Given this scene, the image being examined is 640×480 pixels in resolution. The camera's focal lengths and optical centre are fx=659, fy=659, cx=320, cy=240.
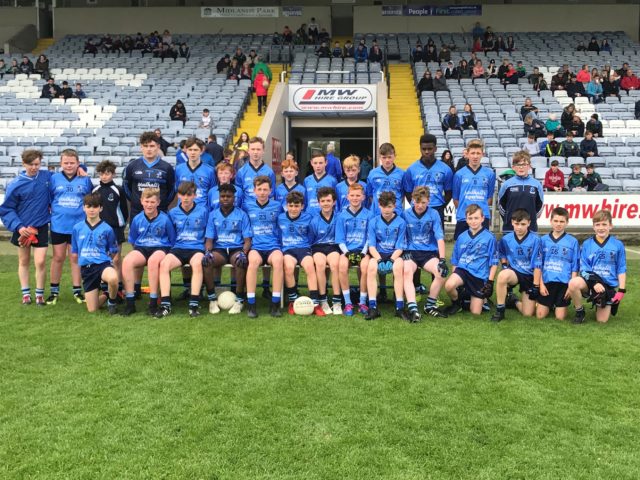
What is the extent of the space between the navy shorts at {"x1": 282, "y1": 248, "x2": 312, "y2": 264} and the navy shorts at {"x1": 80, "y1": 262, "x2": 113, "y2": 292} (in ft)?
6.20

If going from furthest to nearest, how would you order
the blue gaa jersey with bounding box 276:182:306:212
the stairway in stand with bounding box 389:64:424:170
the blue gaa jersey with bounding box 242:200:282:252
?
the stairway in stand with bounding box 389:64:424:170, the blue gaa jersey with bounding box 276:182:306:212, the blue gaa jersey with bounding box 242:200:282:252

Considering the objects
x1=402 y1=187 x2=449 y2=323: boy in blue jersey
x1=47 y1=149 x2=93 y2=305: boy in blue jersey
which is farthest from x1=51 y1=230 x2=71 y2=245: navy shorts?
x1=402 y1=187 x2=449 y2=323: boy in blue jersey

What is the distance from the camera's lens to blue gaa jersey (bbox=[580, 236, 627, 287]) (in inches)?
254

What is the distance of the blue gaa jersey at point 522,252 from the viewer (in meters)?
6.71

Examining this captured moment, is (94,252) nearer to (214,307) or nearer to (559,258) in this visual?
(214,307)

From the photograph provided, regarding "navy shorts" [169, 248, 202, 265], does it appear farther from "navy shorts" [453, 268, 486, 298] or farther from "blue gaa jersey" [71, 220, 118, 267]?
"navy shorts" [453, 268, 486, 298]

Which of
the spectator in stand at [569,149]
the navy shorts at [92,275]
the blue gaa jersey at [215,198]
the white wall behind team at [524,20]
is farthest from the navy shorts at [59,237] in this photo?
the white wall behind team at [524,20]

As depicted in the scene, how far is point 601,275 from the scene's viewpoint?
6477mm

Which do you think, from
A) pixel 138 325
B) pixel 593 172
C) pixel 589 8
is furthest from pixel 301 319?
pixel 589 8

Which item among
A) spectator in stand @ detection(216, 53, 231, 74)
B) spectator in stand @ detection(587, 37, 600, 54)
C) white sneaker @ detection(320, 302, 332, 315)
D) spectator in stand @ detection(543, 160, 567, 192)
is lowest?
white sneaker @ detection(320, 302, 332, 315)

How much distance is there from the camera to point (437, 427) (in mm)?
3830

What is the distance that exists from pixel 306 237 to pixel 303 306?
0.79 m

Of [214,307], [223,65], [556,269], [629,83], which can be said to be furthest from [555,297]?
[223,65]

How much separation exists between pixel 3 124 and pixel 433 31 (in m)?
16.9
